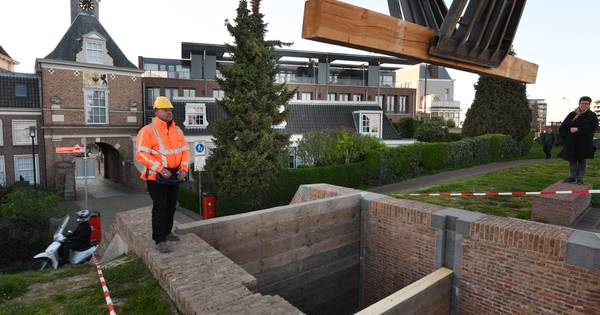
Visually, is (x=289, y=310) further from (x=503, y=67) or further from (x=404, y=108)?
(x=404, y=108)

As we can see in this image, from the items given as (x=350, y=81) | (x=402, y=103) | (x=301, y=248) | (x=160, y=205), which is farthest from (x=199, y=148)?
(x=402, y=103)

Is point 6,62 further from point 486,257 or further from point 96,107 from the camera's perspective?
point 486,257

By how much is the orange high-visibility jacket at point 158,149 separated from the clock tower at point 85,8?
2655cm

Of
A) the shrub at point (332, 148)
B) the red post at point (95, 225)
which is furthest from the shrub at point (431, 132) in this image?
the red post at point (95, 225)

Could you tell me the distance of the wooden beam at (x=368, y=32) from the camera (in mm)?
2836

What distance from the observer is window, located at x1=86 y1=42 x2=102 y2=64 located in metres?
24.4

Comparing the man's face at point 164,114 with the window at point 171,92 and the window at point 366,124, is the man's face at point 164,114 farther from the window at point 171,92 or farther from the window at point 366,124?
the window at point 171,92

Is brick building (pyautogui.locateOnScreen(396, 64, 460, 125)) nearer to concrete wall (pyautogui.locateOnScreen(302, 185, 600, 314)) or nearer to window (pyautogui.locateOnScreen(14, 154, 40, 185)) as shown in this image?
window (pyautogui.locateOnScreen(14, 154, 40, 185))

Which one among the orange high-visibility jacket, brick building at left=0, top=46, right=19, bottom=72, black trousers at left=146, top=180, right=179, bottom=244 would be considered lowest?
black trousers at left=146, top=180, right=179, bottom=244

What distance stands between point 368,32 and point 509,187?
12.8 m

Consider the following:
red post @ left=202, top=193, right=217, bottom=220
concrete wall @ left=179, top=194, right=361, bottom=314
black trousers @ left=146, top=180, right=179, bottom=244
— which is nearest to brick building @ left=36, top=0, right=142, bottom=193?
red post @ left=202, top=193, right=217, bottom=220

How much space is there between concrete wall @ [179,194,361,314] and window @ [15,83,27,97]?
80.1 feet

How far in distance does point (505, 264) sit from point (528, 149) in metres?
26.2

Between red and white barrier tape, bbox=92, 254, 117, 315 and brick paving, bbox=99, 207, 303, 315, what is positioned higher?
brick paving, bbox=99, 207, 303, 315
